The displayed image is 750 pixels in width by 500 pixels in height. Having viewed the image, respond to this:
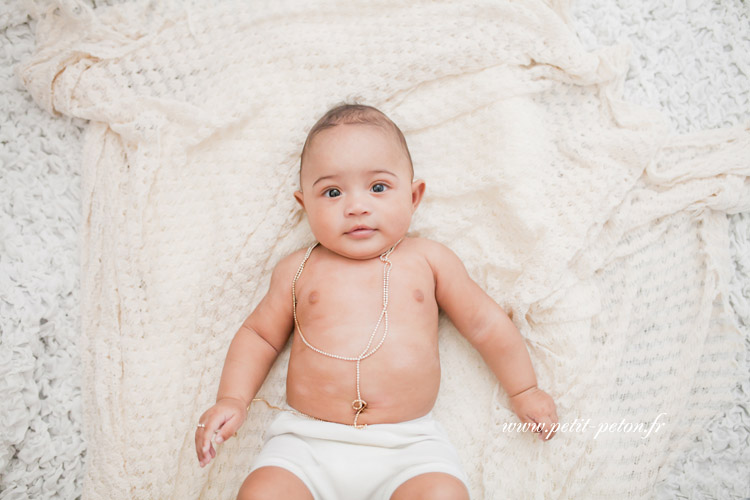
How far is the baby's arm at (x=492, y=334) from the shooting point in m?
1.49

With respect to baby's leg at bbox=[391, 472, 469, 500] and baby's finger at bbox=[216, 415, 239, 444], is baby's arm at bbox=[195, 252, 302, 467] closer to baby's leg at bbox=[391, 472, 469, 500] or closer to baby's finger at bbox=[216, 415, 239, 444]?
baby's finger at bbox=[216, 415, 239, 444]

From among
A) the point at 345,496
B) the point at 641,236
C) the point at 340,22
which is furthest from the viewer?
the point at 340,22

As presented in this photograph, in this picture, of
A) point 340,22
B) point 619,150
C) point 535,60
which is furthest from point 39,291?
point 619,150

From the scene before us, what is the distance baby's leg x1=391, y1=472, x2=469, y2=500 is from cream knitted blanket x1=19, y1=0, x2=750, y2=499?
24 cm

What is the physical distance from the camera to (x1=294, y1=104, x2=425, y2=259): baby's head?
57.5 inches

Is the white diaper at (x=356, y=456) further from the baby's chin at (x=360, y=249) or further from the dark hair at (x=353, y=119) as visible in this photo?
the dark hair at (x=353, y=119)

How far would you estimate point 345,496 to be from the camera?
136 cm

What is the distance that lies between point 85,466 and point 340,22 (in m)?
1.37

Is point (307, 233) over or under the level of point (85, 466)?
over

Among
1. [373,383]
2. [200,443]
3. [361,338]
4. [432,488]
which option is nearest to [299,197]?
[361,338]

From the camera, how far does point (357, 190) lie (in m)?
1.47

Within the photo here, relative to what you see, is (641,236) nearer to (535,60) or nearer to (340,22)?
(535,60)

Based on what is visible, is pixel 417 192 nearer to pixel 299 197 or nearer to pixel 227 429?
pixel 299 197

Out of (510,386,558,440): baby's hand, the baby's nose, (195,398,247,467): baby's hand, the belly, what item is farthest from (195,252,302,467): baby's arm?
(510,386,558,440): baby's hand
